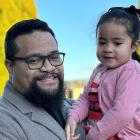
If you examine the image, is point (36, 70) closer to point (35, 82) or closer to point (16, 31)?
point (35, 82)

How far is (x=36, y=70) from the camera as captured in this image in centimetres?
310

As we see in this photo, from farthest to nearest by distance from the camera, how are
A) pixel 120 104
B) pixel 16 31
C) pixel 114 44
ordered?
1. pixel 16 31
2. pixel 114 44
3. pixel 120 104

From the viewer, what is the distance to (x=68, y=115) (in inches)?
123

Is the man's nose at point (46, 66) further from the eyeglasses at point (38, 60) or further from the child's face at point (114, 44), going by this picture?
the child's face at point (114, 44)

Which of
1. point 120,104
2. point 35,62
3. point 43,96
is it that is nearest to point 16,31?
point 35,62

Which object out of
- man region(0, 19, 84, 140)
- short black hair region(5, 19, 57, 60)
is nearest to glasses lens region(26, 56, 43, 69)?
man region(0, 19, 84, 140)

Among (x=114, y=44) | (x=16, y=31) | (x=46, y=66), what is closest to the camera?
(x=114, y=44)

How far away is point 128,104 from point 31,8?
4.59 metres

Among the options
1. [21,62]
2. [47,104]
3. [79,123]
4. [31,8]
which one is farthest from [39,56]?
[31,8]

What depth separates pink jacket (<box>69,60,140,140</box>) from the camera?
2.82 meters

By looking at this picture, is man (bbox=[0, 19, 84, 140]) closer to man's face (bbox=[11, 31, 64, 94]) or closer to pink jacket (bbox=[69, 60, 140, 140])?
man's face (bbox=[11, 31, 64, 94])

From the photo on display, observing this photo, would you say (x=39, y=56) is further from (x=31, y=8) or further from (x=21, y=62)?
(x=31, y=8)

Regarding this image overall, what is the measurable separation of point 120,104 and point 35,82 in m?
0.64

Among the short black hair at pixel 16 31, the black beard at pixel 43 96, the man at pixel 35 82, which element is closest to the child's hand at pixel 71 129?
the man at pixel 35 82
